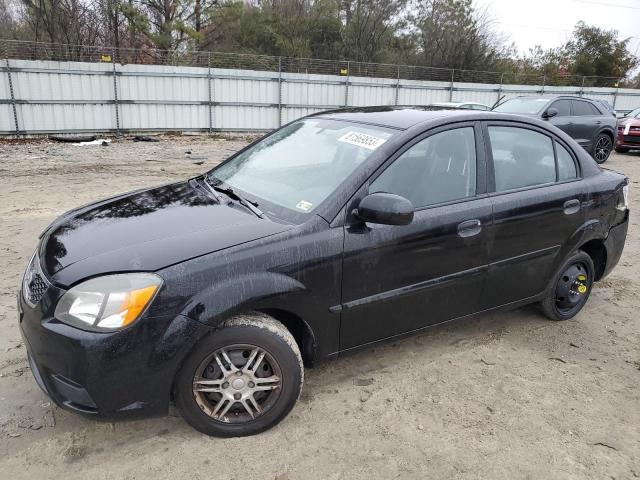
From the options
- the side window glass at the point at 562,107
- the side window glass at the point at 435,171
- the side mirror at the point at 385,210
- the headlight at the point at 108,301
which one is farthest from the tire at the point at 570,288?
the side window glass at the point at 562,107

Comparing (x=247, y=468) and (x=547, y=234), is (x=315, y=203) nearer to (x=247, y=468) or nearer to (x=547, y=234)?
(x=247, y=468)

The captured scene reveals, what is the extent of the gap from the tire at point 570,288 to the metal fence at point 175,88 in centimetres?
1468

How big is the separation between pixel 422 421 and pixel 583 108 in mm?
12475

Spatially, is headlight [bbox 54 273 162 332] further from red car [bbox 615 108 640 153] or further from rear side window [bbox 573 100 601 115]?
red car [bbox 615 108 640 153]

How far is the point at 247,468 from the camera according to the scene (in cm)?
240

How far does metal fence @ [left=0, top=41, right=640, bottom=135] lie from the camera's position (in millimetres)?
14336

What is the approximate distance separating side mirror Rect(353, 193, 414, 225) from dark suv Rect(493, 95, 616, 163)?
1020cm

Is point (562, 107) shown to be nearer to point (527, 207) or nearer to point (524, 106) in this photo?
point (524, 106)

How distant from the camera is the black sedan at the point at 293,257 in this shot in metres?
2.29

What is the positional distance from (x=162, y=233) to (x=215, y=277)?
0.44 metres

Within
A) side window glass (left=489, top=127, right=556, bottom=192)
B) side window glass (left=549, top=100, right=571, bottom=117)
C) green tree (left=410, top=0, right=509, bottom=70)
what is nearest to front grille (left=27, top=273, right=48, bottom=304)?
side window glass (left=489, top=127, right=556, bottom=192)

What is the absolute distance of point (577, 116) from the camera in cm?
1260

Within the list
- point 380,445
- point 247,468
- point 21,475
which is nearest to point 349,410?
point 380,445

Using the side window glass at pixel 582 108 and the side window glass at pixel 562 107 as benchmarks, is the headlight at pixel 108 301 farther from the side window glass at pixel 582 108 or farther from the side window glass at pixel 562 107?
the side window glass at pixel 582 108
